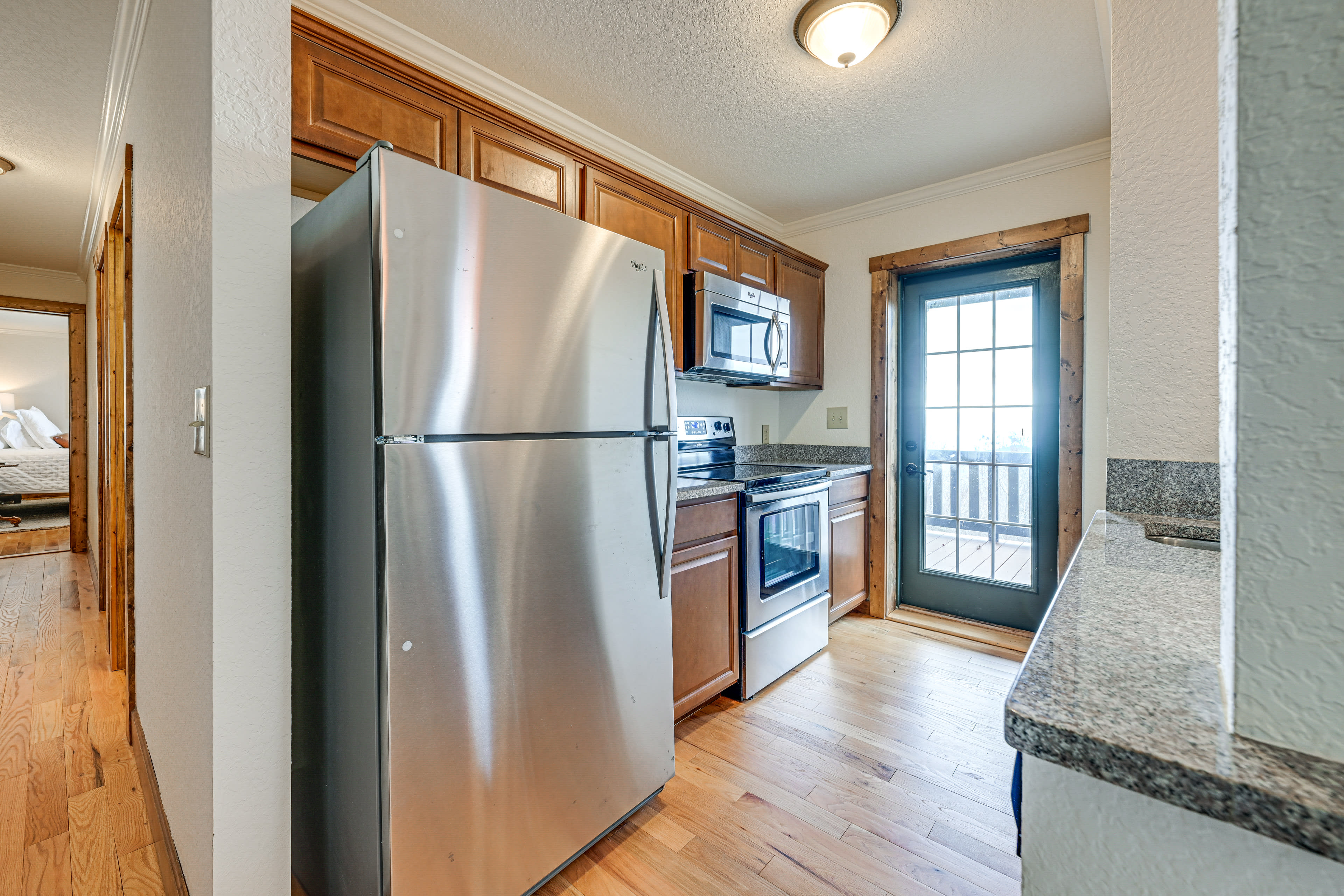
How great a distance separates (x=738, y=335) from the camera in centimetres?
269

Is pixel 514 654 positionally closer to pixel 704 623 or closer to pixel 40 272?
pixel 704 623

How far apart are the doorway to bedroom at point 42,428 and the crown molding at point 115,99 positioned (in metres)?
2.12

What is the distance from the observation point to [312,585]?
1.27 m

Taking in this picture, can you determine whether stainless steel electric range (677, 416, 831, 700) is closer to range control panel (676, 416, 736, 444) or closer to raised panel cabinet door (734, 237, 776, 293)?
range control panel (676, 416, 736, 444)

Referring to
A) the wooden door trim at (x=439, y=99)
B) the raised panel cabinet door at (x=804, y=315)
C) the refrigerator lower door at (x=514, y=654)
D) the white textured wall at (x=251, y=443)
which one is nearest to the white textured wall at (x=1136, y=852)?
the refrigerator lower door at (x=514, y=654)

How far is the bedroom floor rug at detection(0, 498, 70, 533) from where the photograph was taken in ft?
18.3

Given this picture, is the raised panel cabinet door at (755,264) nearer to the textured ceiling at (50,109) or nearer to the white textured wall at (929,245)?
the white textured wall at (929,245)

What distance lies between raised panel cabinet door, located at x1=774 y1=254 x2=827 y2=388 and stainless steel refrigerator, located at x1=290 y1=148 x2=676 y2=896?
1778mm

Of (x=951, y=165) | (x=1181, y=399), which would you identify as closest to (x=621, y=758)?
(x=1181, y=399)

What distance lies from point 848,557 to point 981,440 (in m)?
0.94

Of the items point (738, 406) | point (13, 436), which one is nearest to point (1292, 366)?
point (738, 406)

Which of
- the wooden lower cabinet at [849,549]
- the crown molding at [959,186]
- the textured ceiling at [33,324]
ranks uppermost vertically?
the textured ceiling at [33,324]

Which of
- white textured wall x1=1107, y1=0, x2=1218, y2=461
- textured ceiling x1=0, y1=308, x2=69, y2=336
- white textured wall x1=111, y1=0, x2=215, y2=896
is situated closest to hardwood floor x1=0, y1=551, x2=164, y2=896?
white textured wall x1=111, y1=0, x2=215, y2=896

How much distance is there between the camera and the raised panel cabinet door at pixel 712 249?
2.58 m
